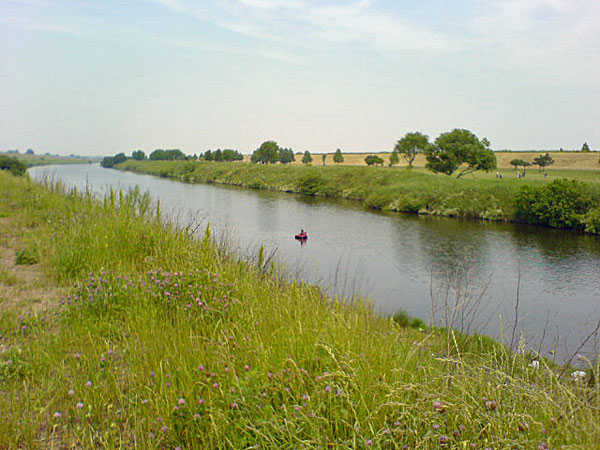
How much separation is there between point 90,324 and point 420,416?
10.1 ft

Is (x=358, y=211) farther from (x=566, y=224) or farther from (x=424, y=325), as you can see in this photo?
(x=424, y=325)

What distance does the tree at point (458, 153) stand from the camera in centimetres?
4247

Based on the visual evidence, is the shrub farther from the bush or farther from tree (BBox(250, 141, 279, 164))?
tree (BBox(250, 141, 279, 164))

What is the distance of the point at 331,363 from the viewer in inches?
105

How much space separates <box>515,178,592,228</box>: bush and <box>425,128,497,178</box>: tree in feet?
66.7

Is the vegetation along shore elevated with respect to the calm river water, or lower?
elevated

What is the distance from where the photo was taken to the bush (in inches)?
827

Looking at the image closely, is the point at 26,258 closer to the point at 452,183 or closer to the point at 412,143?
the point at 452,183

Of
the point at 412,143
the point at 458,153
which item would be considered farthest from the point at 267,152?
the point at 458,153

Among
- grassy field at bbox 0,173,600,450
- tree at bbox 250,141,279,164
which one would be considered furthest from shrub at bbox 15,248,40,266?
tree at bbox 250,141,279,164

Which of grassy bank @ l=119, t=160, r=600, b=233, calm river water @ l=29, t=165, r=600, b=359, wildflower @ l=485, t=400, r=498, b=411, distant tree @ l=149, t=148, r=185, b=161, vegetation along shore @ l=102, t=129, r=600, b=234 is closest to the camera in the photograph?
wildflower @ l=485, t=400, r=498, b=411

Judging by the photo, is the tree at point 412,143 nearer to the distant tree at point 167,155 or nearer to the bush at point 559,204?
the bush at point 559,204

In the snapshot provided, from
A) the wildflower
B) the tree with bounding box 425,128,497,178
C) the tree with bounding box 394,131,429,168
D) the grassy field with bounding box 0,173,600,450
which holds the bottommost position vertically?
the grassy field with bounding box 0,173,600,450

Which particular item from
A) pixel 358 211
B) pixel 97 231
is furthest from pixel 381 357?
pixel 358 211
